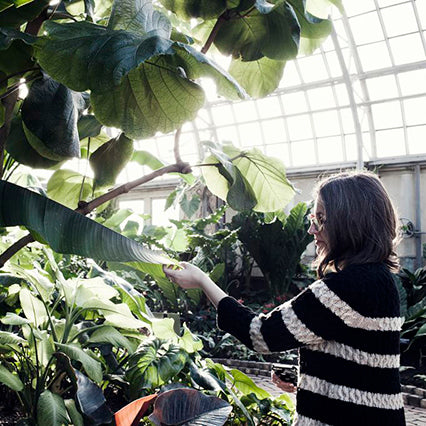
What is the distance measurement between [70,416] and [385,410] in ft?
3.53

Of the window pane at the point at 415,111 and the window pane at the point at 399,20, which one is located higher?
→ the window pane at the point at 399,20

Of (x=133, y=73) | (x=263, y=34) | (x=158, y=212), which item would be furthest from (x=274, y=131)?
(x=133, y=73)

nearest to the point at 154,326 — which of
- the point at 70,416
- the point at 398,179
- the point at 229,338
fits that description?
the point at 70,416

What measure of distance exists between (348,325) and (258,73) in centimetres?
82

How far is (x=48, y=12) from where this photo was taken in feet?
4.10

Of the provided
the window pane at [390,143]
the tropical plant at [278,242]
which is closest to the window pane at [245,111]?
the window pane at [390,143]

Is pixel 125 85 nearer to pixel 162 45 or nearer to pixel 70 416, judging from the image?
pixel 162 45

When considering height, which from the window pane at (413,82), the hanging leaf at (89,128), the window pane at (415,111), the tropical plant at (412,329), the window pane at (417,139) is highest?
the window pane at (413,82)

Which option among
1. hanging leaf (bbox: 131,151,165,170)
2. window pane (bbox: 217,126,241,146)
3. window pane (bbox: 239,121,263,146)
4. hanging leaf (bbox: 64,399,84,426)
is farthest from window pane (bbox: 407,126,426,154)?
hanging leaf (bbox: 64,399,84,426)

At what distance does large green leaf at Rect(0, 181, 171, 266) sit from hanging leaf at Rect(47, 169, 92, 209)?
0.75 metres

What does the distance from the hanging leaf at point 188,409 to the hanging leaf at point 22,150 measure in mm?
818

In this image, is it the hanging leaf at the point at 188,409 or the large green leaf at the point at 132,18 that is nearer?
the large green leaf at the point at 132,18

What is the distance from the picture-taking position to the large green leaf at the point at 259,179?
1613 mm

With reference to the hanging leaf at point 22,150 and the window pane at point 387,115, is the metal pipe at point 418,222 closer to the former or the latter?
the window pane at point 387,115
